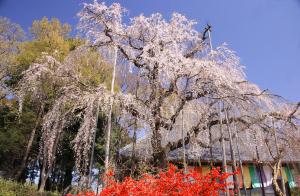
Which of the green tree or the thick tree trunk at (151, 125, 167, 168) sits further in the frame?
the green tree

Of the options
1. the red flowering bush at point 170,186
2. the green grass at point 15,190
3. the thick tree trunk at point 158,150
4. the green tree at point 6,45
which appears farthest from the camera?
the green tree at point 6,45

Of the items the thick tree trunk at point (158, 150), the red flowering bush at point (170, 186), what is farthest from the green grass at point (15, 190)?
the red flowering bush at point (170, 186)

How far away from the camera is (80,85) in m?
7.75

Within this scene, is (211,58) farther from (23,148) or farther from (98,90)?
(23,148)

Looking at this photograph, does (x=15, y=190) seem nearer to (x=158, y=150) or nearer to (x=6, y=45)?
(x=158, y=150)

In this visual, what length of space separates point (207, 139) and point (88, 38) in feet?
15.3

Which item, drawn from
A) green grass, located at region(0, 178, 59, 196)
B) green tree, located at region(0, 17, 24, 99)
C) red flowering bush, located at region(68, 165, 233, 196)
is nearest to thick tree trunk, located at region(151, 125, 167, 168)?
red flowering bush, located at region(68, 165, 233, 196)

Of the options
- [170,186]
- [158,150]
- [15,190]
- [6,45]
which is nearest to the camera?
[170,186]

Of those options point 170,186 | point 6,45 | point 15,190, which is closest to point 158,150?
point 170,186

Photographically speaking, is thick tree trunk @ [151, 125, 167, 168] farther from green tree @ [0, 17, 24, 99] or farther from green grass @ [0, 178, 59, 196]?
green tree @ [0, 17, 24, 99]

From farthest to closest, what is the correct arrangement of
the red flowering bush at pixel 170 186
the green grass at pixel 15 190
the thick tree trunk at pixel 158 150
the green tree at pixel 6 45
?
the green tree at pixel 6 45
the green grass at pixel 15 190
the thick tree trunk at pixel 158 150
the red flowering bush at pixel 170 186

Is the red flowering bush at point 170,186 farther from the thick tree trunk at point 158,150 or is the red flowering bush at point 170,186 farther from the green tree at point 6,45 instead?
the green tree at point 6,45

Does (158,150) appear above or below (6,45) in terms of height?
below

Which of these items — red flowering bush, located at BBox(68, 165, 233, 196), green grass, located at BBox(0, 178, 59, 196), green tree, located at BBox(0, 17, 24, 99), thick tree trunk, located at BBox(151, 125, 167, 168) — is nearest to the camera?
red flowering bush, located at BBox(68, 165, 233, 196)
